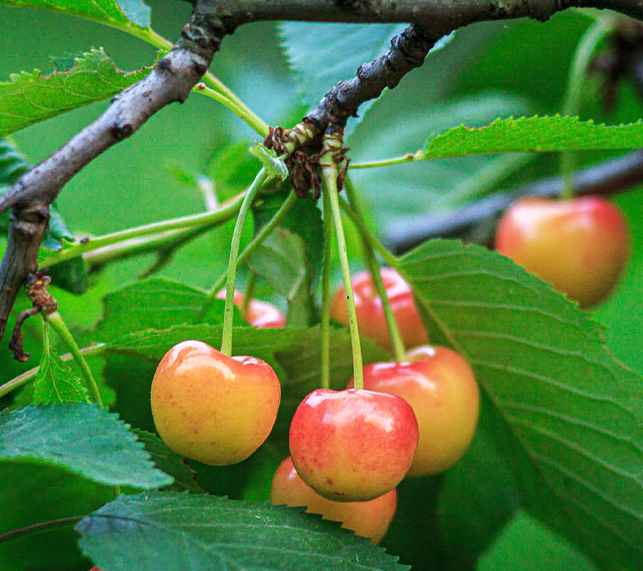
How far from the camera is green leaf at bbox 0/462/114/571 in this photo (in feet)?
1.93

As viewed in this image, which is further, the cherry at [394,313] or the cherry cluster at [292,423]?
the cherry at [394,313]

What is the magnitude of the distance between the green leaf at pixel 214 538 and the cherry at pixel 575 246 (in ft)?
1.77

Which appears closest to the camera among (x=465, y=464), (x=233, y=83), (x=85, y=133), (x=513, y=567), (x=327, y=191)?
(x=85, y=133)

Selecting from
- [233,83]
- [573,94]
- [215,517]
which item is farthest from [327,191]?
[233,83]

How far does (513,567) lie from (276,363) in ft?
4.20

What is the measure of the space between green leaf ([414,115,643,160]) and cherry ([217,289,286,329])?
0.80 feet

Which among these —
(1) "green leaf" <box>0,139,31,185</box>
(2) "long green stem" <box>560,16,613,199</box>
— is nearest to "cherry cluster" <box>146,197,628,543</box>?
(1) "green leaf" <box>0,139,31,185</box>

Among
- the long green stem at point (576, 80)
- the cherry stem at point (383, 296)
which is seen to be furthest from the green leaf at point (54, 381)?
the long green stem at point (576, 80)

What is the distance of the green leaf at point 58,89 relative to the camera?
1.66 ft

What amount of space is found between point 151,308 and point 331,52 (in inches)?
12.3

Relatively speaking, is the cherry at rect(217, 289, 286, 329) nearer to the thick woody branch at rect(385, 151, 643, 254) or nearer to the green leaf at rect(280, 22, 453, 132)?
the green leaf at rect(280, 22, 453, 132)

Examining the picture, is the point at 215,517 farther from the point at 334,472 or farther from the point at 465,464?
the point at 465,464

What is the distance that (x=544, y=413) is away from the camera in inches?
27.1

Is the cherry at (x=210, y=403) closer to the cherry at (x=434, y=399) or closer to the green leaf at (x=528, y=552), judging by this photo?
the cherry at (x=434, y=399)
